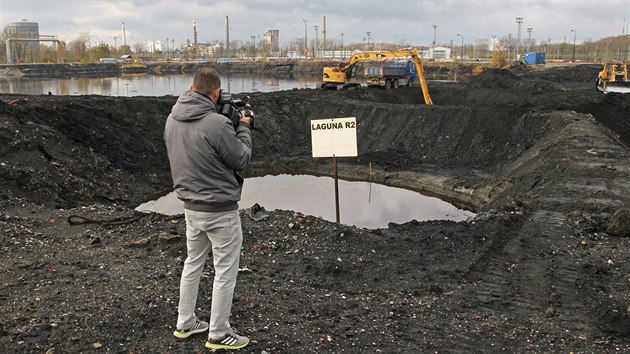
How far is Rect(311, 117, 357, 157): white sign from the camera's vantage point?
987 centimetres

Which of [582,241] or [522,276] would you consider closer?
[522,276]

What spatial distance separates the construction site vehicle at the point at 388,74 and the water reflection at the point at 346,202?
17.2 meters

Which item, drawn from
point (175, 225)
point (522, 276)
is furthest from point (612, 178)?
point (175, 225)

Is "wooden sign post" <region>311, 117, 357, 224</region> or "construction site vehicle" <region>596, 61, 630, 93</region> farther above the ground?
"construction site vehicle" <region>596, 61, 630, 93</region>

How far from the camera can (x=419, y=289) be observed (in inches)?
258

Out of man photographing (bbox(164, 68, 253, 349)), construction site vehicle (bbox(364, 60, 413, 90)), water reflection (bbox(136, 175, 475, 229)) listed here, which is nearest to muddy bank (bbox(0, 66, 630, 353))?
man photographing (bbox(164, 68, 253, 349))

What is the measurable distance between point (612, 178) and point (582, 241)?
186 inches

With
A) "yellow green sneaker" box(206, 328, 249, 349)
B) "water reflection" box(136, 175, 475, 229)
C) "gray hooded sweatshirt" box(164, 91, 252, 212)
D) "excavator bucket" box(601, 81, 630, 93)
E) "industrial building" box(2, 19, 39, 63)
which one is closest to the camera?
"gray hooded sweatshirt" box(164, 91, 252, 212)

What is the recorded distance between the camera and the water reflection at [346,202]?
1407 centimetres

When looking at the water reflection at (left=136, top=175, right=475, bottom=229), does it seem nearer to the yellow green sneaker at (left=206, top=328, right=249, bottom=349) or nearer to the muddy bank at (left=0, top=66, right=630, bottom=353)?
the muddy bank at (left=0, top=66, right=630, bottom=353)

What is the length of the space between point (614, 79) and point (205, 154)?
112 ft

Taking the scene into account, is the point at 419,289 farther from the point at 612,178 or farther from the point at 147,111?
the point at 147,111

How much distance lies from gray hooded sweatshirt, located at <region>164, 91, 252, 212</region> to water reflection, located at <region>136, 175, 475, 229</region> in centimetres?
889

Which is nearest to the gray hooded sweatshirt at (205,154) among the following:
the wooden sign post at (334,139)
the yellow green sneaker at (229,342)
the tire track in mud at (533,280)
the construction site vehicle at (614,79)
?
the yellow green sneaker at (229,342)
